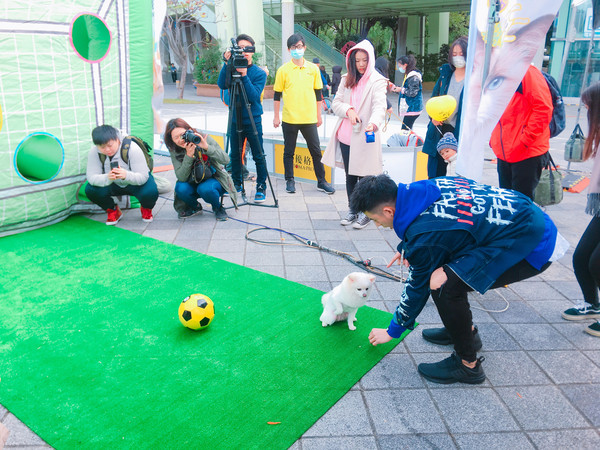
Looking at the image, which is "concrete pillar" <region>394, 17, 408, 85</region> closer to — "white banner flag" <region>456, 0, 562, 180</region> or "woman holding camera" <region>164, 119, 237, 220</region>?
"woman holding camera" <region>164, 119, 237, 220</region>

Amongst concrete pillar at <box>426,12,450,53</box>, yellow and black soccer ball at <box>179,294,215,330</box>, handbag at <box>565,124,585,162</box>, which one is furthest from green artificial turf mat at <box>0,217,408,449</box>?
concrete pillar at <box>426,12,450,53</box>

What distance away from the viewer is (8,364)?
266 centimetres

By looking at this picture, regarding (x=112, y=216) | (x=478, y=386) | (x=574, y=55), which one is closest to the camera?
(x=478, y=386)

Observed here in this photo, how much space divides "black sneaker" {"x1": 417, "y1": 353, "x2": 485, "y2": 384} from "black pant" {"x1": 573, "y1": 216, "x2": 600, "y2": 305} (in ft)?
3.02

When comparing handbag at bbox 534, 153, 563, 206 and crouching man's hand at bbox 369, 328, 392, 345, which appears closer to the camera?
crouching man's hand at bbox 369, 328, 392, 345

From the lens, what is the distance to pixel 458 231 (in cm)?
216

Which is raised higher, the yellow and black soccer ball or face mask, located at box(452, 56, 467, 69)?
face mask, located at box(452, 56, 467, 69)

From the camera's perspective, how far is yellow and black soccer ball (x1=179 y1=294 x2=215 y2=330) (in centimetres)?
289

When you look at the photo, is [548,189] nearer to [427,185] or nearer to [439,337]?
[439,337]

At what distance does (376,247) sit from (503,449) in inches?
98.8

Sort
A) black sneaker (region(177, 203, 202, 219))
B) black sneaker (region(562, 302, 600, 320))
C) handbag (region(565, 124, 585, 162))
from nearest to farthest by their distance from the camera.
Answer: black sneaker (region(562, 302, 600, 320)) → black sneaker (region(177, 203, 202, 219)) → handbag (region(565, 124, 585, 162))

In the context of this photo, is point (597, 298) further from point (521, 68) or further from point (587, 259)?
point (521, 68)

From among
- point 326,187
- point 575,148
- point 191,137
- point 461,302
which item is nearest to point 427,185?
point 461,302

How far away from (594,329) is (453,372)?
1.13m
